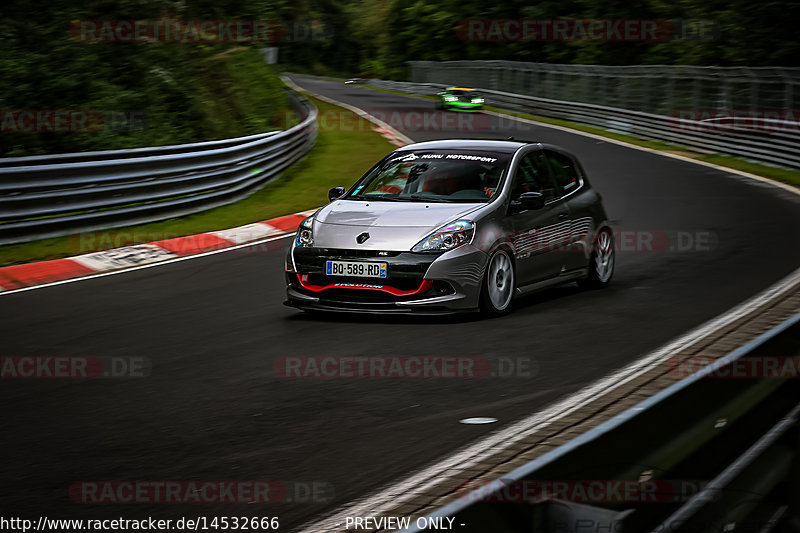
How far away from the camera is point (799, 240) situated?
47.1ft

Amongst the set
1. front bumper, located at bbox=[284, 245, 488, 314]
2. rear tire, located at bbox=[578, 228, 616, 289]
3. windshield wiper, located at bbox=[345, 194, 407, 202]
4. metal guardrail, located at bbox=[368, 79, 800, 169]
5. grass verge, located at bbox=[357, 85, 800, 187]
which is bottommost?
grass verge, located at bbox=[357, 85, 800, 187]

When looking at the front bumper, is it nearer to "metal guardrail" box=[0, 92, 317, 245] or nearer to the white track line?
"metal guardrail" box=[0, 92, 317, 245]

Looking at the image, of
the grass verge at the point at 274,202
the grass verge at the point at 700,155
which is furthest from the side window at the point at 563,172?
the grass verge at the point at 700,155

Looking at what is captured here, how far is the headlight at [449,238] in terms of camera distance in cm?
877

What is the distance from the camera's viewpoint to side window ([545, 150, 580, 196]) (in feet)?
34.6

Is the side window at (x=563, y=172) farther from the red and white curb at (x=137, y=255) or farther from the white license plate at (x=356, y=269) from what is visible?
the red and white curb at (x=137, y=255)

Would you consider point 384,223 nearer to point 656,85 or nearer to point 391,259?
point 391,259

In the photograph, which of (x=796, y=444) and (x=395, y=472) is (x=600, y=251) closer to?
(x=395, y=472)

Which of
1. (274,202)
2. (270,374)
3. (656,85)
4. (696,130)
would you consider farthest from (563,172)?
(656,85)

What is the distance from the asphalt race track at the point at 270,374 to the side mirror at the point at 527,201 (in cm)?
93

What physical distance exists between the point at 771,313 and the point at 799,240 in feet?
18.7

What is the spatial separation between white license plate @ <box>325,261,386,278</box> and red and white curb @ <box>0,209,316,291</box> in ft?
13.6

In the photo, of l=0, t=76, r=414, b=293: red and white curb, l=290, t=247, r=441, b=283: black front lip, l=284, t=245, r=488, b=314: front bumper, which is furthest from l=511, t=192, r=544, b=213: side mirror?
l=0, t=76, r=414, b=293: red and white curb

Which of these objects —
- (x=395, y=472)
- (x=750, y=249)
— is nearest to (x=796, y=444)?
(x=395, y=472)
